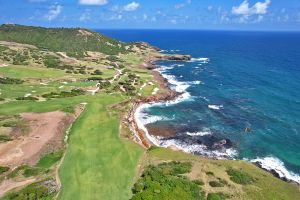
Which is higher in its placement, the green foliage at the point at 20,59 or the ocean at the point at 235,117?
the green foliage at the point at 20,59

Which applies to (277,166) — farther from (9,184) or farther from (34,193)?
(9,184)

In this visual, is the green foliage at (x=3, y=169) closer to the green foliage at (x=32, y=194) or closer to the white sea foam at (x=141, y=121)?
the green foliage at (x=32, y=194)

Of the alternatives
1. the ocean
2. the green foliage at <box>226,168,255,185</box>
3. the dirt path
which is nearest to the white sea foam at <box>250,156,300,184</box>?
the ocean

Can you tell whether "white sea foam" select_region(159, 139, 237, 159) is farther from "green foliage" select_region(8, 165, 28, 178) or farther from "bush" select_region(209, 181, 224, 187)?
"green foliage" select_region(8, 165, 28, 178)

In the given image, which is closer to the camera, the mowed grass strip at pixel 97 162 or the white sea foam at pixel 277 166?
the mowed grass strip at pixel 97 162

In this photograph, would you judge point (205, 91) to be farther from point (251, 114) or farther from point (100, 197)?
point (100, 197)

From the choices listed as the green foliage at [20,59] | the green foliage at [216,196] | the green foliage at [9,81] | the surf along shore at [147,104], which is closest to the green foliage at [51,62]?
the green foliage at [20,59]

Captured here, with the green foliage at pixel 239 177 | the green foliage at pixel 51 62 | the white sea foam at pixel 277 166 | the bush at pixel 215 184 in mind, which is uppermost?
the bush at pixel 215 184

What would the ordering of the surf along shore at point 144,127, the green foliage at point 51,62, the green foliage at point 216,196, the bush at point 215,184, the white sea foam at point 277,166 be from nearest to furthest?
the green foliage at point 216,196
the bush at point 215,184
the white sea foam at point 277,166
the surf along shore at point 144,127
the green foliage at point 51,62
